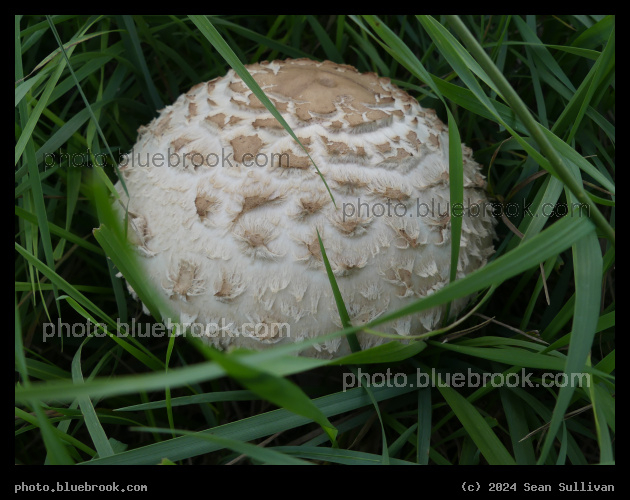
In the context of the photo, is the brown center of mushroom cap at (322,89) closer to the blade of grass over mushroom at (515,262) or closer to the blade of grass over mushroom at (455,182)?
the blade of grass over mushroom at (455,182)

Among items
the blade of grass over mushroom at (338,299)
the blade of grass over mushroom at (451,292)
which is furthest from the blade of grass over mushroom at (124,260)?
the blade of grass over mushroom at (338,299)

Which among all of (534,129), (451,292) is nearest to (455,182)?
(534,129)

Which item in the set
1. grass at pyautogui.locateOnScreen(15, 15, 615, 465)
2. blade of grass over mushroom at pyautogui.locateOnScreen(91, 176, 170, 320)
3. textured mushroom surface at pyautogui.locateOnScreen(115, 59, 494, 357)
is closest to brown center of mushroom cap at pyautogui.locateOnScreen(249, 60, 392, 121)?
textured mushroom surface at pyautogui.locateOnScreen(115, 59, 494, 357)

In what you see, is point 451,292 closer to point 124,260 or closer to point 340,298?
point 340,298

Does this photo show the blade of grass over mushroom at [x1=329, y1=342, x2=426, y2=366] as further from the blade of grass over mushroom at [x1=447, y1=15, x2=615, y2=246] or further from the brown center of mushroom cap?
the brown center of mushroom cap

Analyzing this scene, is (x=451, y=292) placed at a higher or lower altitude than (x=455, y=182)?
lower

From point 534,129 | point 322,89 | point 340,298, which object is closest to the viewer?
point 534,129

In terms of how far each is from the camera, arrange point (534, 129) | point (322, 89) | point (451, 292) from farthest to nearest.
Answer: point (322, 89)
point (534, 129)
point (451, 292)

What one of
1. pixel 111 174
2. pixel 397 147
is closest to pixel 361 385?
pixel 397 147
